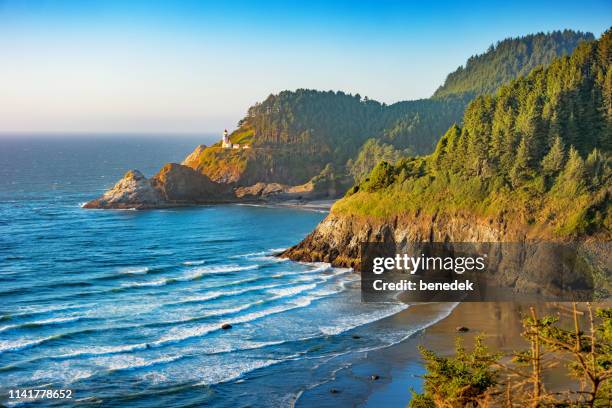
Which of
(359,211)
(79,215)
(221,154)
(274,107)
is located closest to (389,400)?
(359,211)

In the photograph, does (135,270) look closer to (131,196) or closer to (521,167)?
(521,167)

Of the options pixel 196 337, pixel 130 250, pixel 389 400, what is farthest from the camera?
pixel 130 250

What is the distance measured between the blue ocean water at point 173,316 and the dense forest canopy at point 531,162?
12986 mm

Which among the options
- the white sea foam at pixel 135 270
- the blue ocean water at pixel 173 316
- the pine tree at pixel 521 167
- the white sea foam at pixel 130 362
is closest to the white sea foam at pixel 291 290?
the blue ocean water at pixel 173 316

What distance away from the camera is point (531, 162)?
2854 inches

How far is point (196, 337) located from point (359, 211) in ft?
105

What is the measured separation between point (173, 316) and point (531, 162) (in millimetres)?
38720

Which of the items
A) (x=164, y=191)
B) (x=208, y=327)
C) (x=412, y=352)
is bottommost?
(x=412, y=352)

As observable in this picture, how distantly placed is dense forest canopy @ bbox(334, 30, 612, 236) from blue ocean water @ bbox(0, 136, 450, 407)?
12986mm

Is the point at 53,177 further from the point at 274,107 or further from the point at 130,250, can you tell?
the point at 130,250

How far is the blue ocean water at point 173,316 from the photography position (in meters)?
41.9

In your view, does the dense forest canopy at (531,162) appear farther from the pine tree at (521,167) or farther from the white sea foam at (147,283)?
the white sea foam at (147,283)

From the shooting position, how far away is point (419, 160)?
84.5m

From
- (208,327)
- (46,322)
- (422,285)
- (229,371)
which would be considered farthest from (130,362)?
(422,285)
